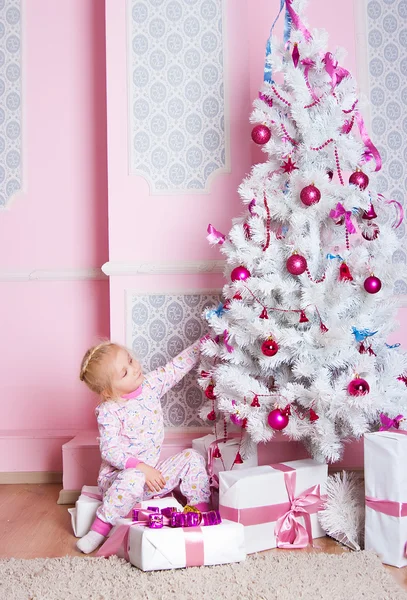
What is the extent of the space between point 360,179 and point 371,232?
0.60 feet

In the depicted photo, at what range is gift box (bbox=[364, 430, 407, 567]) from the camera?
1.87 meters

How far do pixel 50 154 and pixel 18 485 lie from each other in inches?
59.7

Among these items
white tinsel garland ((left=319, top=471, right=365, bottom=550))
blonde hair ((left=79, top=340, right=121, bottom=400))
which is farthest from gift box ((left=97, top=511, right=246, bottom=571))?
blonde hair ((left=79, top=340, right=121, bottom=400))

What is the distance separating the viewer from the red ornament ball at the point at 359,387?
1959 millimetres

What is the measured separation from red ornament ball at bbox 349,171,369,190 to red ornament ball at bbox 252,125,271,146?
0.33 meters

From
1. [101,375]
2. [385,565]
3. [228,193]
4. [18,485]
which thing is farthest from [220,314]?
[18,485]

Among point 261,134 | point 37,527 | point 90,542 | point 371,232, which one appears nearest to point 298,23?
point 261,134

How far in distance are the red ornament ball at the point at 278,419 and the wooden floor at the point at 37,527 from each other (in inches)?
15.0

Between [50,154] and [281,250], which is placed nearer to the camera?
[281,250]

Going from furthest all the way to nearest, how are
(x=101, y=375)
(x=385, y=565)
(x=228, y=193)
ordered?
(x=228, y=193) < (x=101, y=375) < (x=385, y=565)

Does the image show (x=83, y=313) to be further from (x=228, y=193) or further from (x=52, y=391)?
(x=228, y=193)

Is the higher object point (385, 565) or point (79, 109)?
point (79, 109)

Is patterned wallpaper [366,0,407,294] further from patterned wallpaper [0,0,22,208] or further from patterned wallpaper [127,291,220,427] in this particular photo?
patterned wallpaper [0,0,22,208]

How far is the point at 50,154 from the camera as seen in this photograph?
121 inches
